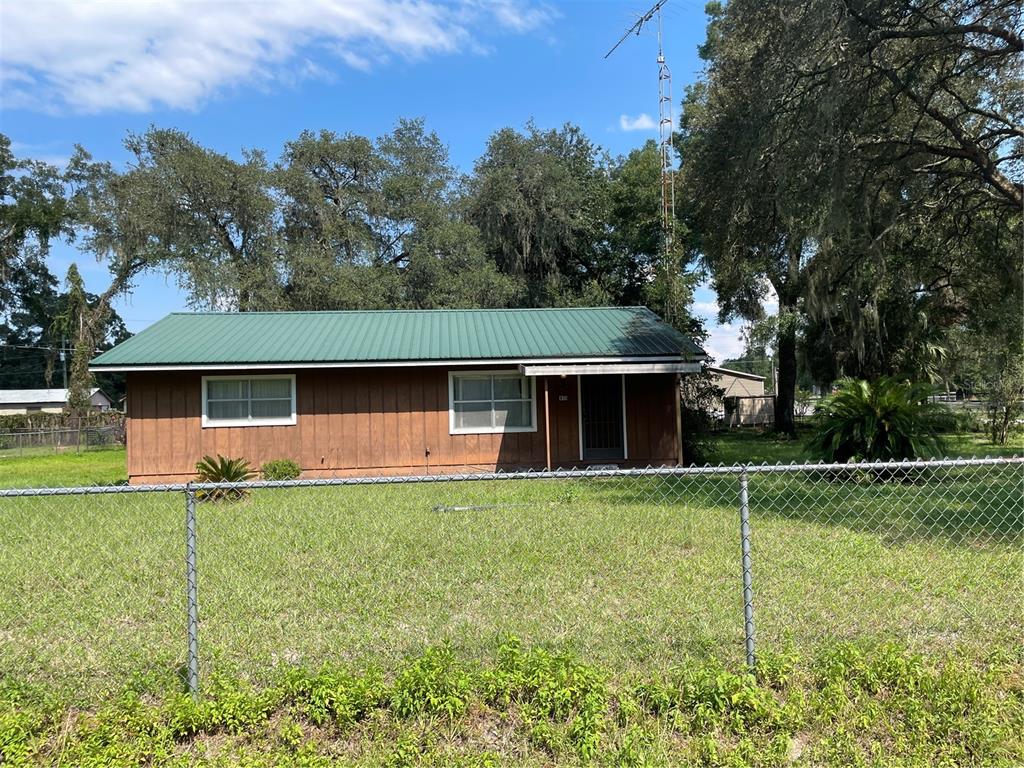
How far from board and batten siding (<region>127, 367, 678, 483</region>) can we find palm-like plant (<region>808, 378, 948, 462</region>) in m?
3.31

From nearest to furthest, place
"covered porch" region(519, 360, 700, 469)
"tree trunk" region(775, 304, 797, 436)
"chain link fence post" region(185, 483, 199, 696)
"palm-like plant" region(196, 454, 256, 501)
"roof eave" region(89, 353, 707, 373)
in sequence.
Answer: "chain link fence post" region(185, 483, 199, 696) < "palm-like plant" region(196, 454, 256, 501) < "roof eave" region(89, 353, 707, 373) < "covered porch" region(519, 360, 700, 469) < "tree trunk" region(775, 304, 797, 436)

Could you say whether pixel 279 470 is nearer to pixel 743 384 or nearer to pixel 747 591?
pixel 747 591

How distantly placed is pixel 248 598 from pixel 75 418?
2899 centimetres

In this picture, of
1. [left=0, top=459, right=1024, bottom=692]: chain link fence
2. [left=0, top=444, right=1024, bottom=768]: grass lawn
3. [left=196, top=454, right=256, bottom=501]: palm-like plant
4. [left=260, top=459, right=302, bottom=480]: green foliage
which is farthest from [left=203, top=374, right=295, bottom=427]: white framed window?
[left=0, top=444, right=1024, bottom=768]: grass lawn

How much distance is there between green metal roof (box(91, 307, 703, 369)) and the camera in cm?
1319

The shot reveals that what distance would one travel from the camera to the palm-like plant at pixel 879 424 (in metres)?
10.9

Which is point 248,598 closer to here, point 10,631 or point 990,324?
point 10,631

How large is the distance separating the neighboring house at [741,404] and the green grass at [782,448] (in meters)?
4.08

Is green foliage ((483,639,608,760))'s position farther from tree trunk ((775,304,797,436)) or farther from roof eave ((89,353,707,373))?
tree trunk ((775,304,797,436))

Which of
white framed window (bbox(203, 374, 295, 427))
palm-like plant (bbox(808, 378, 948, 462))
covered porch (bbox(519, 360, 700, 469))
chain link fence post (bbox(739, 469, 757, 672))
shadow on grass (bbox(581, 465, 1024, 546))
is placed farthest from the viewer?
covered porch (bbox(519, 360, 700, 469))

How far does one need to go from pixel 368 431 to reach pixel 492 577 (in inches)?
331

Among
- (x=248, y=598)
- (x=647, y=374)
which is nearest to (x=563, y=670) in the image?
(x=248, y=598)

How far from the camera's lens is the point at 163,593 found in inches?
212

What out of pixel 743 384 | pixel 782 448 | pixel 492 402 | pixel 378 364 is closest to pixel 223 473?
pixel 378 364
